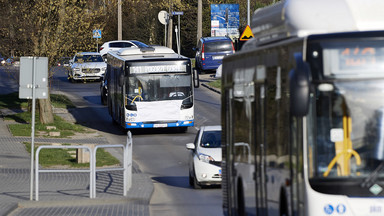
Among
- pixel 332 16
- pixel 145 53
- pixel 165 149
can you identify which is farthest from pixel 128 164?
pixel 145 53

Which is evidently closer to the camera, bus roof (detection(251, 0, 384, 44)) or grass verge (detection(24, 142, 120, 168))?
bus roof (detection(251, 0, 384, 44))

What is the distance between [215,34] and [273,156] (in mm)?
49905

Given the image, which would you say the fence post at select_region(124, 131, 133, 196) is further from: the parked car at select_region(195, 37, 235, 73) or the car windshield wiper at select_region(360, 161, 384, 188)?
the parked car at select_region(195, 37, 235, 73)

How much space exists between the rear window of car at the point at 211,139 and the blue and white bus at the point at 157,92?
451 inches

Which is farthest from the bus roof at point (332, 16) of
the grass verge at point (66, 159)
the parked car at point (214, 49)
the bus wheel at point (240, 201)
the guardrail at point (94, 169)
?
the parked car at point (214, 49)

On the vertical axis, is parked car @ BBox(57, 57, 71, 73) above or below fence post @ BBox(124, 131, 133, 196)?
above

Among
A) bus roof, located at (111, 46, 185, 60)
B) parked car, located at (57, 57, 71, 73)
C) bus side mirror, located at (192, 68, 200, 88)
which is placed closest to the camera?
bus side mirror, located at (192, 68, 200, 88)

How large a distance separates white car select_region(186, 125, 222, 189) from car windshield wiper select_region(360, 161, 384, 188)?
421 inches

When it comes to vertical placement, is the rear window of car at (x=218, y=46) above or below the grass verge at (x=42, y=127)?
above

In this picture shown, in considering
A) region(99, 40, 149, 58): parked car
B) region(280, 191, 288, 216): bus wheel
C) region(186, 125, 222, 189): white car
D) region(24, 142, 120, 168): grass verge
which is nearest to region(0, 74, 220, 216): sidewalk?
region(24, 142, 120, 168): grass verge

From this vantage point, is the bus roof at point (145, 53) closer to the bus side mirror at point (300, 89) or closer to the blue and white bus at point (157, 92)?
the blue and white bus at point (157, 92)

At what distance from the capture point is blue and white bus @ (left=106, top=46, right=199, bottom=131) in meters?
31.0

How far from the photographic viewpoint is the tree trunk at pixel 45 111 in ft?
110

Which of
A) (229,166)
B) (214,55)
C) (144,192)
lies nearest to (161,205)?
(144,192)
